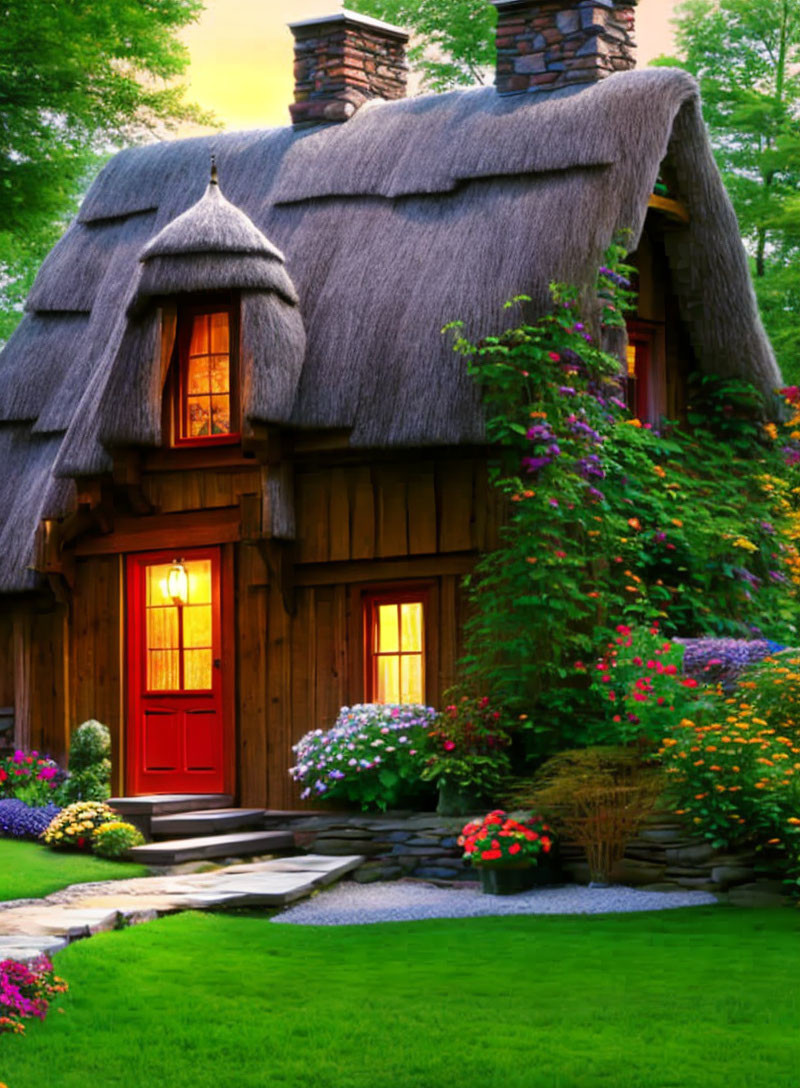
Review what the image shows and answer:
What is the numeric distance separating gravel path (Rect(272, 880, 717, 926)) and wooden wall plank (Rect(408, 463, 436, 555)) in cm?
343

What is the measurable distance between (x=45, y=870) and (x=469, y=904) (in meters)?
3.20

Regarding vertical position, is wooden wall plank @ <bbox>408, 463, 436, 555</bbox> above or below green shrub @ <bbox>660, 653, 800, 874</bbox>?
above

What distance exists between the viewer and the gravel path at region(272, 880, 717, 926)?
10.9m

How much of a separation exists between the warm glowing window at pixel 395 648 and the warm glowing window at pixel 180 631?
5.31 feet

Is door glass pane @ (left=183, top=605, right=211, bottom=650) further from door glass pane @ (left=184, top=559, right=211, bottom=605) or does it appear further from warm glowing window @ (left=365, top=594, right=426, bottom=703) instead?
warm glowing window @ (left=365, top=594, right=426, bottom=703)

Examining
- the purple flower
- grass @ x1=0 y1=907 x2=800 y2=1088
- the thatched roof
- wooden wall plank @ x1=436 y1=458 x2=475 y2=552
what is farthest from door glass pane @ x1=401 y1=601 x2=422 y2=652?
grass @ x1=0 y1=907 x2=800 y2=1088

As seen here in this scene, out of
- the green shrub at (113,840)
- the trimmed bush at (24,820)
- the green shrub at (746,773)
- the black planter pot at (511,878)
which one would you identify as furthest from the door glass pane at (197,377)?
the green shrub at (746,773)

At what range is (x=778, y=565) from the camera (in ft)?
55.0

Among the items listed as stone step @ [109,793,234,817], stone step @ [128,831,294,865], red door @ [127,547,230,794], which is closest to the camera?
stone step @ [128,831,294,865]

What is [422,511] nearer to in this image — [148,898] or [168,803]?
[168,803]

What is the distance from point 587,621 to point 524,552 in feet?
2.96

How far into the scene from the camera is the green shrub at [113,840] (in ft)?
43.6

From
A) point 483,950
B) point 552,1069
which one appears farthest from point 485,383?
point 552,1069

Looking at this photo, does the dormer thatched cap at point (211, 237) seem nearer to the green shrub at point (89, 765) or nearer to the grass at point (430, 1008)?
the green shrub at point (89, 765)
